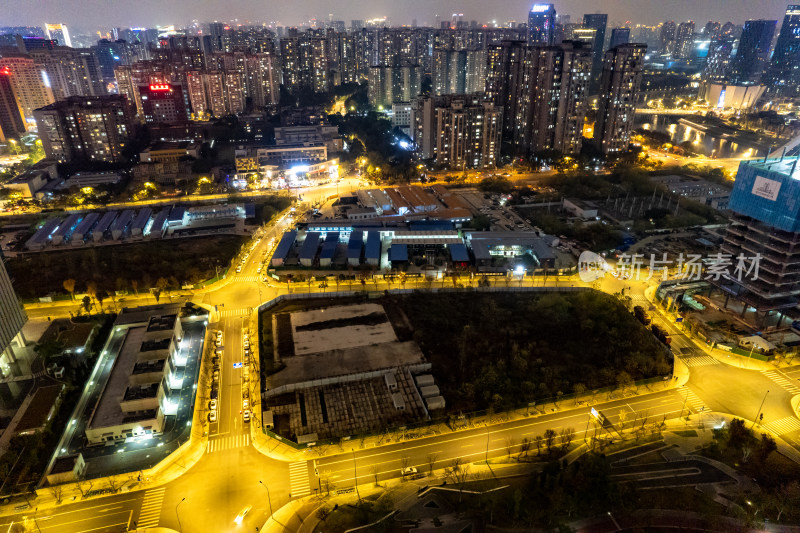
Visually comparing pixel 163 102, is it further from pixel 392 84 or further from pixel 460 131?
pixel 460 131

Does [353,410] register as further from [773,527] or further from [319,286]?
[773,527]

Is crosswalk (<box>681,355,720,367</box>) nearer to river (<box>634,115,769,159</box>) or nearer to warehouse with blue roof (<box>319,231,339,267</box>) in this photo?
warehouse with blue roof (<box>319,231,339,267</box>)

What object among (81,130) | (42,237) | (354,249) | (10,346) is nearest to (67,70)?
(81,130)

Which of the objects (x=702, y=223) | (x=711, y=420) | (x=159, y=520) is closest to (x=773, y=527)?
(x=711, y=420)

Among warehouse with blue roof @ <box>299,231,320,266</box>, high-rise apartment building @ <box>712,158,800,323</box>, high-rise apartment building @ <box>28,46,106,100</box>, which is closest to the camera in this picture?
high-rise apartment building @ <box>712,158,800,323</box>

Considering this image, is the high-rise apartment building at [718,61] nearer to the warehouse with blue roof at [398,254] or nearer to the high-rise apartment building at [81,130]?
the warehouse with blue roof at [398,254]

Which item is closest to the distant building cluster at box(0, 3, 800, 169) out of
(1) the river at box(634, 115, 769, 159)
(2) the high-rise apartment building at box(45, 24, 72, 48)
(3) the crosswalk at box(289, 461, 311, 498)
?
(1) the river at box(634, 115, 769, 159)

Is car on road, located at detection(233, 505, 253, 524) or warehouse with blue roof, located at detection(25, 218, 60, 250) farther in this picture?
warehouse with blue roof, located at detection(25, 218, 60, 250)
